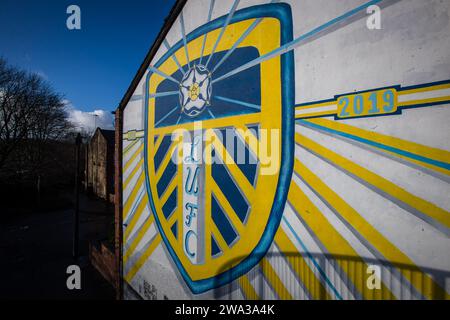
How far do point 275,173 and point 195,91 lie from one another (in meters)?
2.79

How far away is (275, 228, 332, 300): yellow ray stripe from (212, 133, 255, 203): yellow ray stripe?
812mm

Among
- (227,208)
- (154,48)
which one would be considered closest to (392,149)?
(227,208)

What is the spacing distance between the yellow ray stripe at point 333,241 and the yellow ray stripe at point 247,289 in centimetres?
169

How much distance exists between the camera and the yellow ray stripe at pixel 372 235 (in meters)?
2.37

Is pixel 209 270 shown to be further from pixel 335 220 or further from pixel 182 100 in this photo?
pixel 182 100

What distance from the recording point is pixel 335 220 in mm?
2990

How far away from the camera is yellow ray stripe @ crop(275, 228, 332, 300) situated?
3164 millimetres

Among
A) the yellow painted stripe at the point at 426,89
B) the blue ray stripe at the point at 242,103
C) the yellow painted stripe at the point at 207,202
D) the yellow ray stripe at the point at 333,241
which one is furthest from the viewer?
the yellow painted stripe at the point at 207,202

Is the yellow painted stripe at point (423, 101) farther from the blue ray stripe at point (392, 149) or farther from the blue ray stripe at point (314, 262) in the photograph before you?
the blue ray stripe at point (314, 262)

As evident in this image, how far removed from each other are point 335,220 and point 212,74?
143 inches

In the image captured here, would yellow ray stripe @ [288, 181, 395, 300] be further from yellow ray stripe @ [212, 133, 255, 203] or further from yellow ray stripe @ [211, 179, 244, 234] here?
yellow ray stripe @ [211, 179, 244, 234]

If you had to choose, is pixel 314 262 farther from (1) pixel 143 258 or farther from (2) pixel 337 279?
(1) pixel 143 258

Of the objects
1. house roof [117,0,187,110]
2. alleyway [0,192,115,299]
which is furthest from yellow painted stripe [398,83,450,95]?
alleyway [0,192,115,299]
